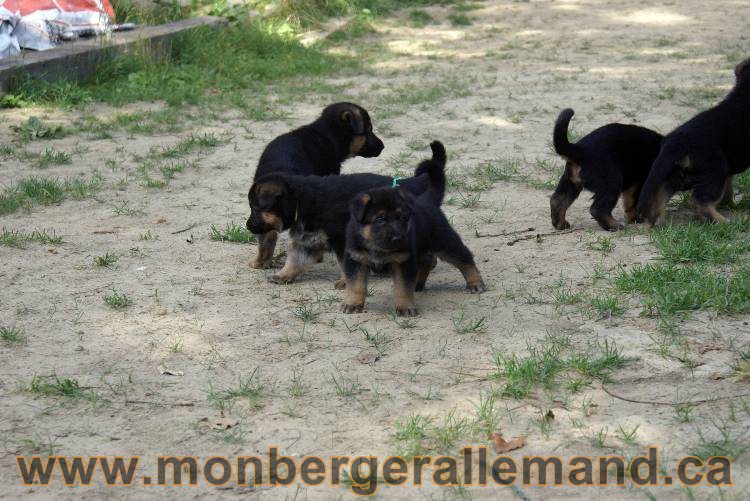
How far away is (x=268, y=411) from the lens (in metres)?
4.09

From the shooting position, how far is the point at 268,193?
592cm

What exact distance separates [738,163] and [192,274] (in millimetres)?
4060

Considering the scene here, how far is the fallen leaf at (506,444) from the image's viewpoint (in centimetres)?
364

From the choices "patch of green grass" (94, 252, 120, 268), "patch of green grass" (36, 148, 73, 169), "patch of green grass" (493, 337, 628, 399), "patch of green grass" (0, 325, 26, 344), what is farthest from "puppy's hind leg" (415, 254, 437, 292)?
"patch of green grass" (36, 148, 73, 169)

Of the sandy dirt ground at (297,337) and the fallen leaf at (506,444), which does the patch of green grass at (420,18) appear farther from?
the fallen leaf at (506,444)

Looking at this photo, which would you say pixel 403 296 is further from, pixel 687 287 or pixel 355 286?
pixel 687 287

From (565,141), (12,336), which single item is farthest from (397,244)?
(12,336)

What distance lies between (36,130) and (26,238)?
3367mm

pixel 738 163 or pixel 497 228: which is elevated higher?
pixel 738 163

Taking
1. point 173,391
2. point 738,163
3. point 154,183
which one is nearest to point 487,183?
point 738,163

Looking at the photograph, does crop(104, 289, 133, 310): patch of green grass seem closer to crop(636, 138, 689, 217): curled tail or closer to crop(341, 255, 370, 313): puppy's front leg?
crop(341, 255, 370, 313): puppy's front leg

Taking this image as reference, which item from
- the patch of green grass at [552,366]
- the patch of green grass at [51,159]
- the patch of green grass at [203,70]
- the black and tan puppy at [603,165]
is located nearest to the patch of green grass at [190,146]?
the patch of green grass at [51,159]

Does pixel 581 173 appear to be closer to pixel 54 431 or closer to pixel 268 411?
pixel 268 411

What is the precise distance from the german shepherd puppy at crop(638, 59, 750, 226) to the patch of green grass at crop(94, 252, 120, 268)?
375cm
